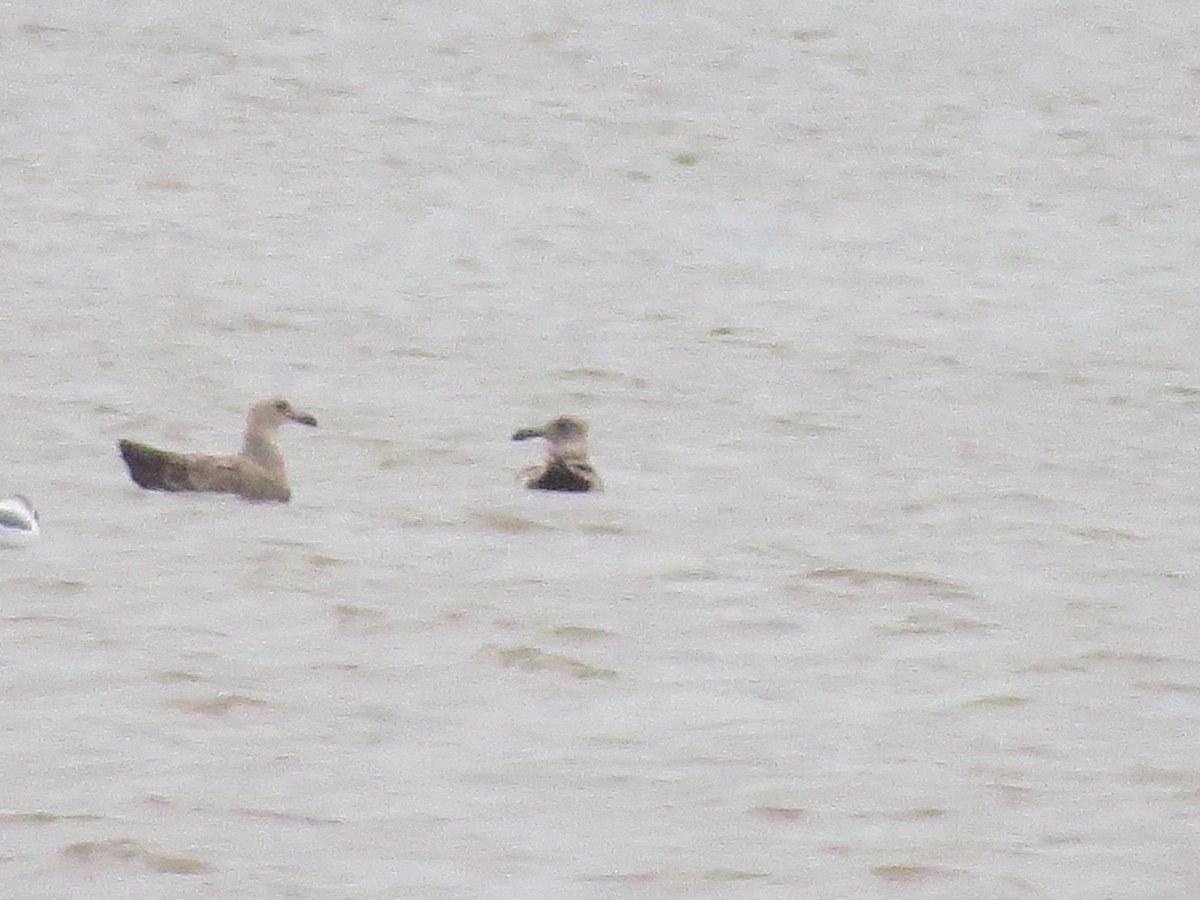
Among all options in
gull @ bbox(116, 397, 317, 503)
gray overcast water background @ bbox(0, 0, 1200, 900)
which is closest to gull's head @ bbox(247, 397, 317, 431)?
gull @ bbox(116, 397, 317, 503)

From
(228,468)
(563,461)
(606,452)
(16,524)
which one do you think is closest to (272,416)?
(228,468)

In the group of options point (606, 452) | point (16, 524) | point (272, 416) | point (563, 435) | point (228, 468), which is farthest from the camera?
point (606, 452)

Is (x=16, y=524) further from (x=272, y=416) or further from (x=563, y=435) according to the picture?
(x=563, y=435)

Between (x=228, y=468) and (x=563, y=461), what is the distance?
131cm

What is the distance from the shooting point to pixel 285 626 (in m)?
11.6

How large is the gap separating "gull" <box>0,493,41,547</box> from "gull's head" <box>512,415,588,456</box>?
7.83ft

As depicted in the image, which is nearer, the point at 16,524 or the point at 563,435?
the point at 16,524

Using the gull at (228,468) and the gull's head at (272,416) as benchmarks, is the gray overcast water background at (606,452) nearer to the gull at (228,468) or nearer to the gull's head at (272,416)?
the gull at (228,468)

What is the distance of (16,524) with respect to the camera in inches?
489

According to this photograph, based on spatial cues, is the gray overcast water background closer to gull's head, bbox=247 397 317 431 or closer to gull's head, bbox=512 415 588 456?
gull's head, bbox=512 415 588 456

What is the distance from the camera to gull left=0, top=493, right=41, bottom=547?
12.4m

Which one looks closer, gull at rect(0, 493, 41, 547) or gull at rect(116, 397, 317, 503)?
gull at rect(0, 493, 41, 547)

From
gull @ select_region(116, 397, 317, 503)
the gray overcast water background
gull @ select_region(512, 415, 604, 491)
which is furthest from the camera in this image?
gull @ select_region(512, 415, 604, 491)

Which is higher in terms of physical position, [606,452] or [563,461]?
[606,452]
